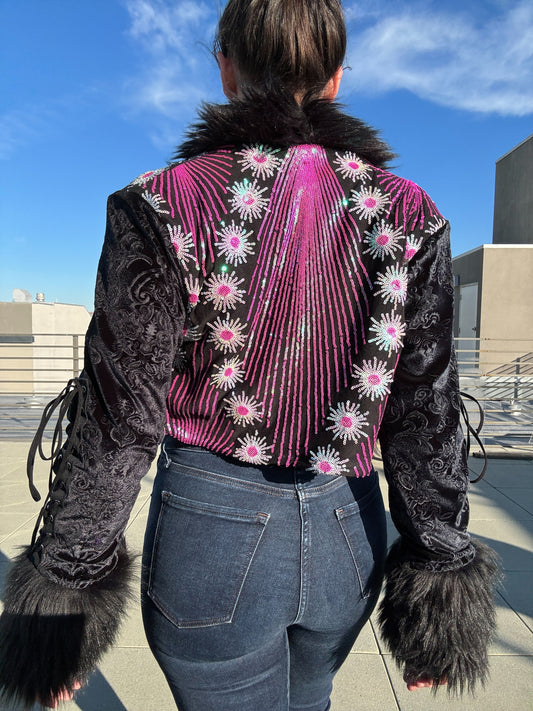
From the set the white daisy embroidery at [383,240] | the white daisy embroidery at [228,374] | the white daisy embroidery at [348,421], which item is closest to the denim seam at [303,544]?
the white daisy embroidery at [348,421]

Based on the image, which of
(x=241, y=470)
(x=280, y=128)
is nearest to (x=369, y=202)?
(x=280, y=128)

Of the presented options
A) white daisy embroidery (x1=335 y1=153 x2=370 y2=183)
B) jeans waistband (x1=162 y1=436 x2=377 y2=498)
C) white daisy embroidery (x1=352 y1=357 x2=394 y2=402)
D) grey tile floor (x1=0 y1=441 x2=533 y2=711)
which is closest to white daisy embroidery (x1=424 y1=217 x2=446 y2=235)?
white daisy embroidery (x1=335 y1=153 x2=370 y2=183)

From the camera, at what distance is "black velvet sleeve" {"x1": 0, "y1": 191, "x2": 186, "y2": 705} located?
829mm

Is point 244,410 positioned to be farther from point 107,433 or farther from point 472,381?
point 472,381

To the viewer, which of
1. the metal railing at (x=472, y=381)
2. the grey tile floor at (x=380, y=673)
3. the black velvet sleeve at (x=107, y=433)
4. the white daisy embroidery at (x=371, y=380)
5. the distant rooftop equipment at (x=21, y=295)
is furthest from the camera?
the distant rooftop equipment at (x=21, y=295)

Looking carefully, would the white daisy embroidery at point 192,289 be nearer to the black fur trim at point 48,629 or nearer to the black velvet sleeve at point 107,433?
the black velvet sleeve at point 107,433

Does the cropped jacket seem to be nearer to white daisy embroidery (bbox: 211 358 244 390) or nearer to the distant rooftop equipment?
white daisy embroidery (bbox: 211 358 244 390)

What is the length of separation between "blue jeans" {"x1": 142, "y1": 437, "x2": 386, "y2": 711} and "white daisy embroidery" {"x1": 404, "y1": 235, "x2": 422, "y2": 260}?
0.44m

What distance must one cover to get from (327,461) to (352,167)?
1.82ft

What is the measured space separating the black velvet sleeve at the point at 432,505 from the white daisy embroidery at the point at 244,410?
10.6 inches

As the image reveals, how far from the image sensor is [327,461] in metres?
0.93

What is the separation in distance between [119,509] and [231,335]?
35 centimetres

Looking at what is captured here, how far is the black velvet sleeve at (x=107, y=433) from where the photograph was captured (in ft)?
2.72

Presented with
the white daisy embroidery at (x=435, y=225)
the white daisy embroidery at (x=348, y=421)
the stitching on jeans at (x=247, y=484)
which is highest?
the white daisy embroidery at (x=435, y=225)
